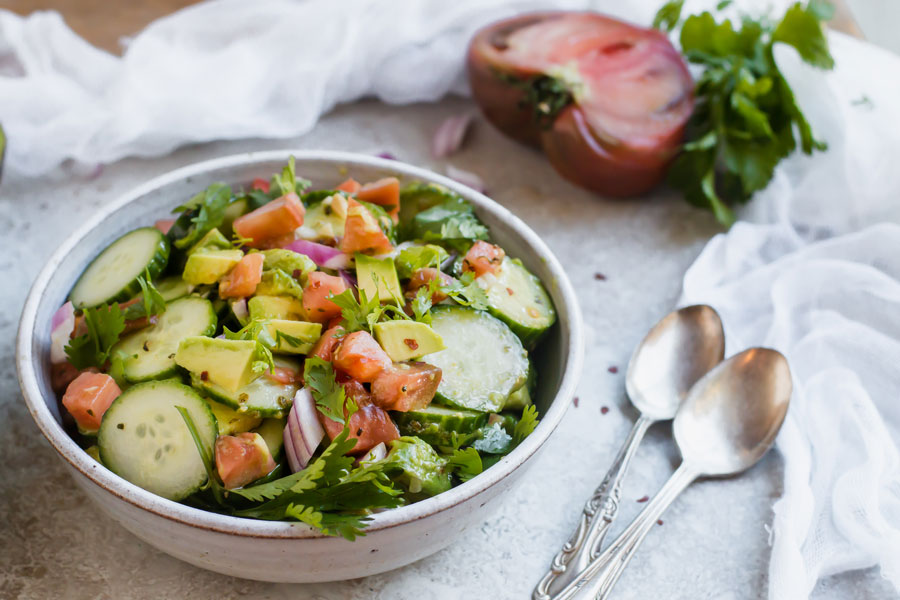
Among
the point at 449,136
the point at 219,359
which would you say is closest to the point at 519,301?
the point at 219,359

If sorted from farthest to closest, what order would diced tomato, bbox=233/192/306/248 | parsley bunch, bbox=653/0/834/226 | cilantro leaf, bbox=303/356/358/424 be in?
parsley bunch, bbox=653/0/834/226, diced tomato, bbox=233/192/306/248, cilantro leaf, bbox=303/356/358/424

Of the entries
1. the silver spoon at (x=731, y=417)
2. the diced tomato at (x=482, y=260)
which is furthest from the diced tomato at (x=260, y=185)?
the silver spoon at (x=731, y=417)

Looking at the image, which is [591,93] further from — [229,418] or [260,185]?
[229,418]

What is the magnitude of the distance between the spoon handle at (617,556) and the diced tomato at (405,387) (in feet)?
1.46

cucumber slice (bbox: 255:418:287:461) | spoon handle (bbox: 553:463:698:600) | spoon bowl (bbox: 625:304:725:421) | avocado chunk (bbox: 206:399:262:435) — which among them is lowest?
spoon handle (bbox: 553:463:698:600)

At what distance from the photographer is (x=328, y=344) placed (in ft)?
4.66

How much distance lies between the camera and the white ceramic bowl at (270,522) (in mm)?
1202

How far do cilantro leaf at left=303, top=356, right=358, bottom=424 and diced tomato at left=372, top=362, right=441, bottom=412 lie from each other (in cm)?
5

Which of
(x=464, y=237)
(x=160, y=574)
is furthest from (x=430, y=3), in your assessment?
(x=160, y=574)

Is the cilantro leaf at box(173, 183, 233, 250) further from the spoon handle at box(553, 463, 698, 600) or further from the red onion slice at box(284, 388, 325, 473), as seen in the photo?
the spoon handle at box(553, 463, 698, 600)

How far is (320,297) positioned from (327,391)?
22 centimetres

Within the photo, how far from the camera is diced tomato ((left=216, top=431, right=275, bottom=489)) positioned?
1269mm

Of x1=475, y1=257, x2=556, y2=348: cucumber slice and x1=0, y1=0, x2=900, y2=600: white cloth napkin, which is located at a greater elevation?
x1=475, y1=257, x2=556, y2=348: cucumber slice

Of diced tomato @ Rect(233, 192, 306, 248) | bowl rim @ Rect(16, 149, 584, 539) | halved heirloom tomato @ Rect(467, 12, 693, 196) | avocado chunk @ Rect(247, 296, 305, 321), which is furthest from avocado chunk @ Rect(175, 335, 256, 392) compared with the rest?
halved heirloom tomato @ Rect(467, 12, 693, 196)
